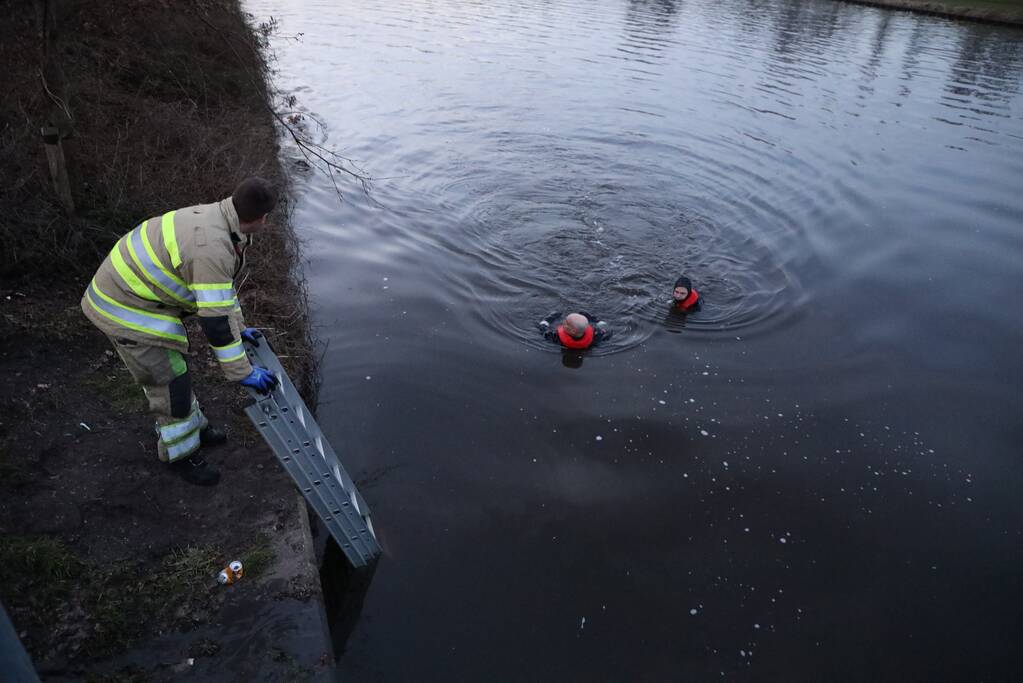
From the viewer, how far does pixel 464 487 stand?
18.9 ft

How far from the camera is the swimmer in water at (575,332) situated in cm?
743

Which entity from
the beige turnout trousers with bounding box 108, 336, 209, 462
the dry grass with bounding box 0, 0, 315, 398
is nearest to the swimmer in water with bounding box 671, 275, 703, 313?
the dry grass with bounding box 0, 0, 315, 398

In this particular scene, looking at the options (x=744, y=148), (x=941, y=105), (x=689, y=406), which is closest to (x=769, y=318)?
(x=689, y=406)

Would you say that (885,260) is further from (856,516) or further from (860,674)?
(860,674)

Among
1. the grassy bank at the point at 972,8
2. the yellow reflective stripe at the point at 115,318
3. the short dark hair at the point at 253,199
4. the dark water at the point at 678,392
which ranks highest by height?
the short dark hair at the point at 253,199

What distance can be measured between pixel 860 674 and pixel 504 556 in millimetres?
2548

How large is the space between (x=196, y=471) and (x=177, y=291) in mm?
1405

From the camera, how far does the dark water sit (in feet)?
15.5

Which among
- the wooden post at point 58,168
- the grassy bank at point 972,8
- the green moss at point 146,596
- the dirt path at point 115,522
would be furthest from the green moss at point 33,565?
the grassy bank at point 972,8

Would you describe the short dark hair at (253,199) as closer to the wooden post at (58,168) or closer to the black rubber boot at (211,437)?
the black rubber boot at (211,437)

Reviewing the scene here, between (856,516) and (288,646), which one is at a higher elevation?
(288,646)

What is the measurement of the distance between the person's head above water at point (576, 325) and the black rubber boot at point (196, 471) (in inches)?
156

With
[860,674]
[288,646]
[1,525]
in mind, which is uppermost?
[1,525]

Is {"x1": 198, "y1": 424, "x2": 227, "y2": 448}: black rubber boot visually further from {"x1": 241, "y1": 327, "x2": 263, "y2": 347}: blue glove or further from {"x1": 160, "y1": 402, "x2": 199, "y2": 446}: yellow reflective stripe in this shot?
{"x1": 241, "y1": 327, "x2": 263, "y2": 347}: blue glove
